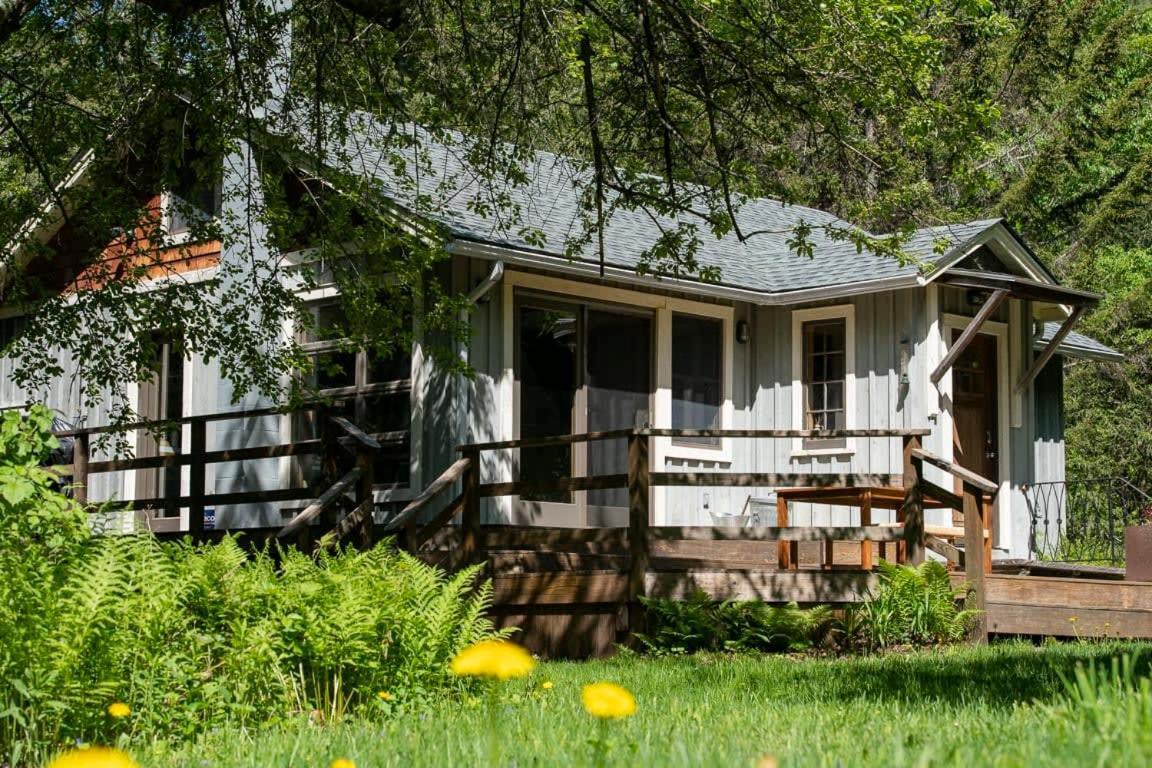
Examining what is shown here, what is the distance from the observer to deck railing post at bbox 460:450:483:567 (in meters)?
10.6

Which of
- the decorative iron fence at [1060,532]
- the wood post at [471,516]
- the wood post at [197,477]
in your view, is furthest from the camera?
the decorative iron fence at [1060,532]

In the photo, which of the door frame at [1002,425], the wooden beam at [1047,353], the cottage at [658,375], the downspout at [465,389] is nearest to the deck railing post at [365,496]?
the cottage at [658,375]

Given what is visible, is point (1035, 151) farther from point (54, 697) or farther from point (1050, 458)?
point (54, 697)

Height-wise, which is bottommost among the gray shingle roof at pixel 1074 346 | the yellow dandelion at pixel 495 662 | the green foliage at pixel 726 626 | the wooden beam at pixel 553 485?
the green foliage at pixel 726 626

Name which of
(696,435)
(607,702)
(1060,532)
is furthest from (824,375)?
(607,702)

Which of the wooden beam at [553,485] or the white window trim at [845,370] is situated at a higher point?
the white window trim at [845,370]

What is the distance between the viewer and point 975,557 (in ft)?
34.5

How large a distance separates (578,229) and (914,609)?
20.3 feet

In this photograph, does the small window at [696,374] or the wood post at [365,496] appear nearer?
the wood post at [365,496]

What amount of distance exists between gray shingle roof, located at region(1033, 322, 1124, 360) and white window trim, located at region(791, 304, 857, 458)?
2915 mm

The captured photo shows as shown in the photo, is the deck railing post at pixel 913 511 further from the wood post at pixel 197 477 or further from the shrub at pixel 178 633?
the wood post at pixel 197 477

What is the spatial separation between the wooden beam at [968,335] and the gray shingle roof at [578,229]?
0.71 meters

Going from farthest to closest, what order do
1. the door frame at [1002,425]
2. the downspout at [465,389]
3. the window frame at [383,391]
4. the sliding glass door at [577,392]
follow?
the door frame at [1002,425], the sliding glass door at [577,392], the window frame at [383,391], the downspout at [465,389]

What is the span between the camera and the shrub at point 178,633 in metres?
5.07
